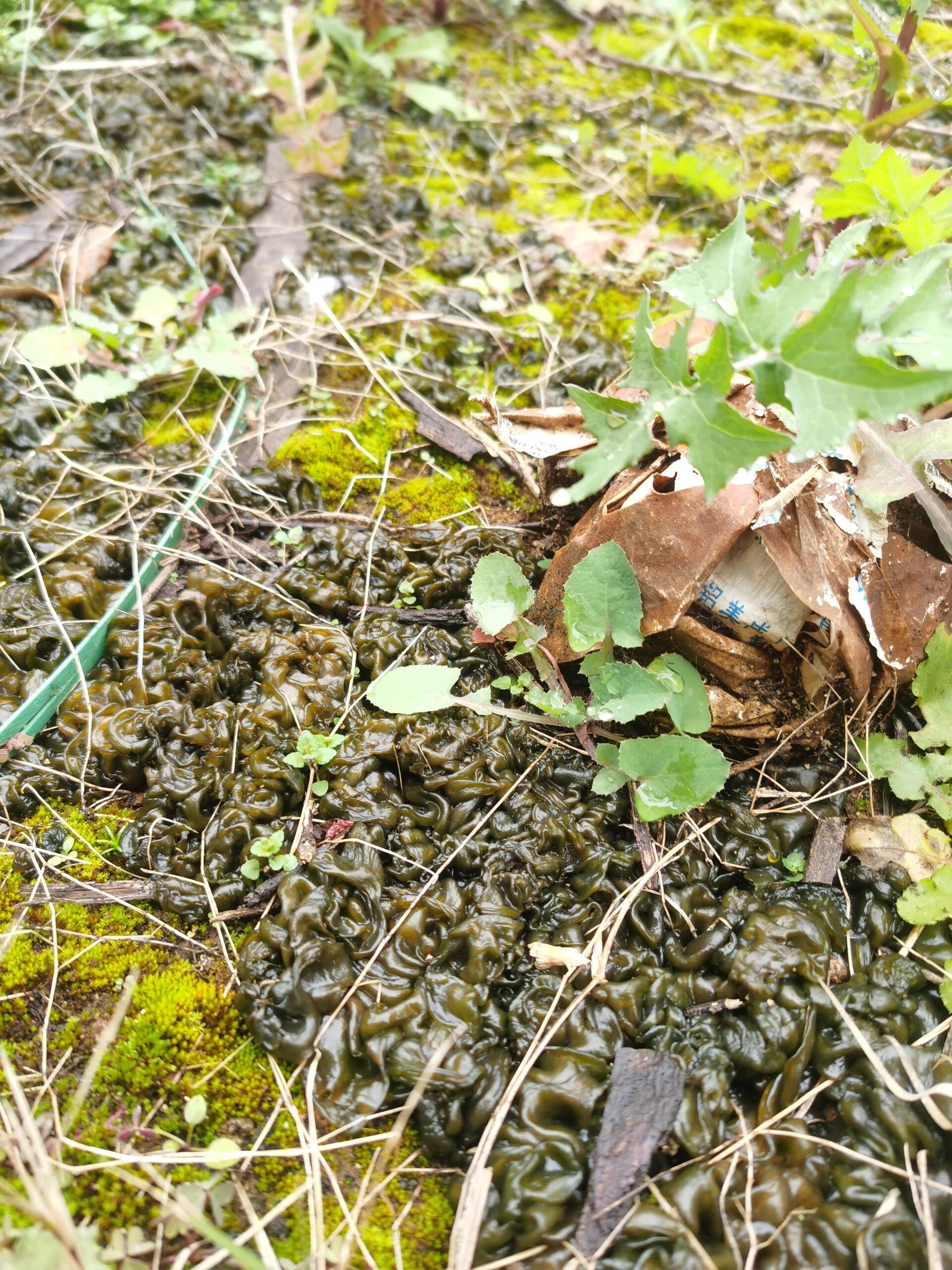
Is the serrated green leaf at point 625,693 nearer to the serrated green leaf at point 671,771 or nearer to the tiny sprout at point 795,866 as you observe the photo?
the serrated green leaf at point 671,771

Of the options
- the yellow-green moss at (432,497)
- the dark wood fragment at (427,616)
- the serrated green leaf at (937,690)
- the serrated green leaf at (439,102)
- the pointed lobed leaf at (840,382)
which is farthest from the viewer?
the serrated green leaf at (439,102)

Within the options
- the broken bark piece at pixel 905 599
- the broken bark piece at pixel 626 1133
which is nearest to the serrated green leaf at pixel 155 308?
the broken bark piece at pixel 905 599

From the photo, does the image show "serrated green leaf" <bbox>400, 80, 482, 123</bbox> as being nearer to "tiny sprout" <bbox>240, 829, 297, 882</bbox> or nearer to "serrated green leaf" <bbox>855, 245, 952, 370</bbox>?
"serrated green leaf" <bbox>855, 245, 952, 370</bbox>

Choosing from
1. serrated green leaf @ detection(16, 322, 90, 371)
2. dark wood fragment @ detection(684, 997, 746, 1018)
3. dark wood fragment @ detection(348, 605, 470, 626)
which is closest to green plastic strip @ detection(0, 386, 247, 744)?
serrated green leaf @ detection(16, 322, 90, 371)

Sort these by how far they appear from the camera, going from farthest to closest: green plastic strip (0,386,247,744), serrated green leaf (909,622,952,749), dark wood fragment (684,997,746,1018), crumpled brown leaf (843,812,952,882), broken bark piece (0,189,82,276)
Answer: broken bark piece (0,189,82,276) < green plastic strip (0,386,247,744) < serrated green leaf (909,622,952,749) < crumpled brown leaf (843,812,952,882) < dark wood fragment (684,997,746,1018)

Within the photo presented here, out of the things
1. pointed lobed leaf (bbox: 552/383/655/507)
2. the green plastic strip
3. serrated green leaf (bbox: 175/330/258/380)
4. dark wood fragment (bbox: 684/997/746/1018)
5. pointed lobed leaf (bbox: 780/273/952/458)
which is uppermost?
pointed lobed leaf (bbox: 780/273/952/458)

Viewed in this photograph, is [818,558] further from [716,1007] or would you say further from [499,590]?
[716,1007]

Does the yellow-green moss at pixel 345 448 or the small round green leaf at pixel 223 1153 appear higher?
the yellow-green moss at pixel 345 448
